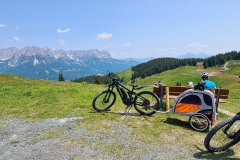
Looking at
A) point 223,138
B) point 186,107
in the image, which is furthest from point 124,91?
point 223,138

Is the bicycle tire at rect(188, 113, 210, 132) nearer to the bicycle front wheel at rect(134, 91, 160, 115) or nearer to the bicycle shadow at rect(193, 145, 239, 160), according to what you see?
the bicycle shadow at rect(193, 145, 239, 160)

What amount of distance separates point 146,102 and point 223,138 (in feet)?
15.2

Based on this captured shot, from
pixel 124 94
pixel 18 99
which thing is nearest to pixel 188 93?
pixel 124 94

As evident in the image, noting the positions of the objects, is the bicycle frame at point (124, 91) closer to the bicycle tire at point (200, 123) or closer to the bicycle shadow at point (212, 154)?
the bicycle tire at point (200, 123)

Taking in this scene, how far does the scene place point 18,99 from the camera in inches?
606

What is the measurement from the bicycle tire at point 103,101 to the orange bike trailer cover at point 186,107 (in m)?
3.87

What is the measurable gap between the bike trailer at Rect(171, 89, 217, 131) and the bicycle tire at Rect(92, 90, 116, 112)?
12.9ft

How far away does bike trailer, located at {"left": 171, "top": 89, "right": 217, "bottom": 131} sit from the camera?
948 cm

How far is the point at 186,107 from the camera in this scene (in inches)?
388

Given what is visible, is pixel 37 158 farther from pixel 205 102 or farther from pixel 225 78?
pixel 225 78

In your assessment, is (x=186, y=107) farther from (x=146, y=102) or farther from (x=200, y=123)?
(x=146, y=102)

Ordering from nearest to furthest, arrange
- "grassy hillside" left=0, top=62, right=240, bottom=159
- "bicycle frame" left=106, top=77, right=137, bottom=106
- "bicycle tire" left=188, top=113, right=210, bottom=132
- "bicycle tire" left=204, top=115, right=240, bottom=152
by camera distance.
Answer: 1. "bicycle tire" left=204, top=115, right=240, bottom=152
2. "grassy hillside" left=0, top=62, right=240, bottom=159
3. "bicycle tire" left=188, top=113, right=210, bottom=132
4. "bicycle frame" left=106, top=77, right=137, bottom=106

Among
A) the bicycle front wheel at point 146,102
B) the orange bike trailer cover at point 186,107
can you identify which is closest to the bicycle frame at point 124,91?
the bicycle front wheel at point 146,102

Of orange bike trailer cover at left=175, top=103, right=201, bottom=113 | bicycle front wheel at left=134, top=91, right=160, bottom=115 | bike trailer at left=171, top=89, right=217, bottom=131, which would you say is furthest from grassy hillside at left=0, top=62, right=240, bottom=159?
orange bike trailer cover at left=175, top=103, right=201, bottom=113
